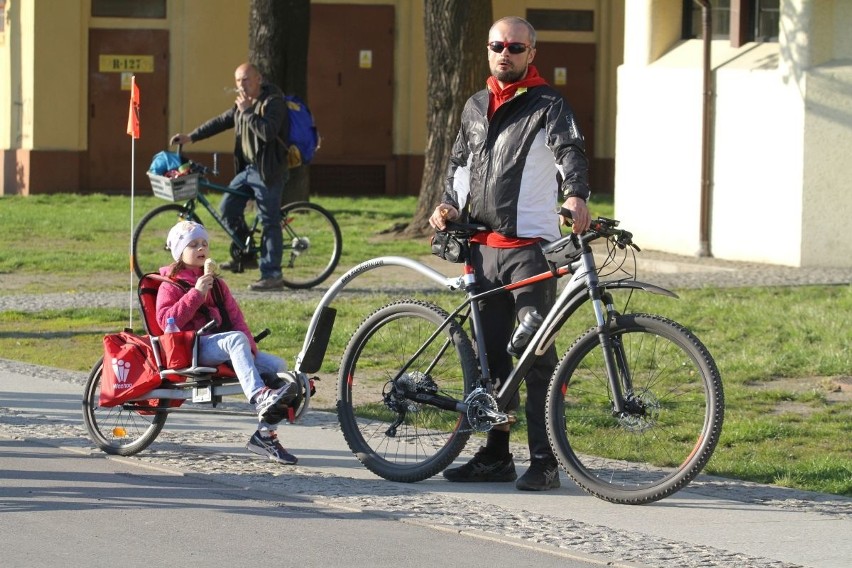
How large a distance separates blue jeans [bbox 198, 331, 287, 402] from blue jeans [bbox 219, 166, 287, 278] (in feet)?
21.5

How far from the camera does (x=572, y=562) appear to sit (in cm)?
602

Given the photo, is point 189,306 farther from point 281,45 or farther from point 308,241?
point 281,45

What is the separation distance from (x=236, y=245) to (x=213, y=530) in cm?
836

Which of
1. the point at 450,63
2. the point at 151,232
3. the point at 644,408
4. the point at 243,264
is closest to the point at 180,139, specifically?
the point at 151,232

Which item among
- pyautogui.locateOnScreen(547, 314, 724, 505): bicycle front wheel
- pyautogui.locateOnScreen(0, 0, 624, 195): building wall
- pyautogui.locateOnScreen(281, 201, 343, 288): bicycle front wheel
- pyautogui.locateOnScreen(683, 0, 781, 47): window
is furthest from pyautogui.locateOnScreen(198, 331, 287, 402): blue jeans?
pyautogui.locateOnScreen(0, 0, 624, 195): building wall

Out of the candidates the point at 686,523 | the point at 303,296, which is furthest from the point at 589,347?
the point at 303,296

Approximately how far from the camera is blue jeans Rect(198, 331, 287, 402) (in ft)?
24.8

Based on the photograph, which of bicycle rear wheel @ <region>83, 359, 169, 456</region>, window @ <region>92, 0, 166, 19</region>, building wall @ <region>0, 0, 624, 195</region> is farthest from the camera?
window @ <region>92, 0, 166, 19</region>

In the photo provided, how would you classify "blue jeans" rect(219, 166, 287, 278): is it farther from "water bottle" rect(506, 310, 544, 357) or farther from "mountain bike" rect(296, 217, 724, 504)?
"water bottle" rect(506, 310, 544, 357)

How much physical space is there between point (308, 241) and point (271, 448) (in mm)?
7137

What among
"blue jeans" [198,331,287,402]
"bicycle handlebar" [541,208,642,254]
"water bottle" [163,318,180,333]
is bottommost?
"blue jeans" [198,331,287,402]

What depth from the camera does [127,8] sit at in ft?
86.0

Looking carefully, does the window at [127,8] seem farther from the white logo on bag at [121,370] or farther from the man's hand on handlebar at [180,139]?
the white logo on bag at [121,370]

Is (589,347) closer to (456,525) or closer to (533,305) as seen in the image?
(533,305)
